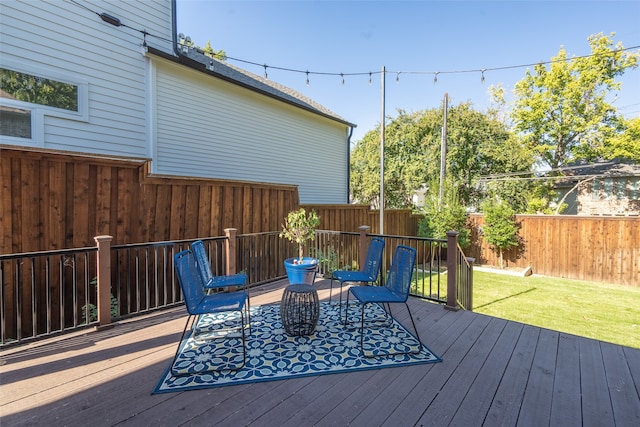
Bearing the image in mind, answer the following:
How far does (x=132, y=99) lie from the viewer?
5.16m

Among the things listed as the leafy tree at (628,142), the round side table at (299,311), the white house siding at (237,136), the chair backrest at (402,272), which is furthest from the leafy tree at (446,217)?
the leafy tree at (628,142)

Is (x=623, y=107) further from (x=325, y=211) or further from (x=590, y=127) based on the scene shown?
(x=325, y=211)

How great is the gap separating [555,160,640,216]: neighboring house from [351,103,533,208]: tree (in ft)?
10.7

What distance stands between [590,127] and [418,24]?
12.1 m

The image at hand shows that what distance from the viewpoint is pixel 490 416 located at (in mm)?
1813

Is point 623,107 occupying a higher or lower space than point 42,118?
higher

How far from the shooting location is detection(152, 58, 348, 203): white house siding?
568 centimetres

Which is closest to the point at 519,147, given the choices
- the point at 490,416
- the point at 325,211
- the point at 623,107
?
the point at 623,107

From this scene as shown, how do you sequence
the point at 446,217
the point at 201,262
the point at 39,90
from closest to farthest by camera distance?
1. the point at 201,262
2. the point at 39,90
3. the point at 446,217

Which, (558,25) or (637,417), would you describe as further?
(558,25)

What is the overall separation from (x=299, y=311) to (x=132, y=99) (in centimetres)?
490

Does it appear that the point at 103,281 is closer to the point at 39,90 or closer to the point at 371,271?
the point at 371,271

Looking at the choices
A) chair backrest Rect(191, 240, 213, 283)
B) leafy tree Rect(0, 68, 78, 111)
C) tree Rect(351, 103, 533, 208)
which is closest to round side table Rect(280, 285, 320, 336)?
chair backrest Rect(191, 240, 213, 283)

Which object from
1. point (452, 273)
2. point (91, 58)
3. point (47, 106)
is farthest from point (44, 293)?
point (452, 273)
